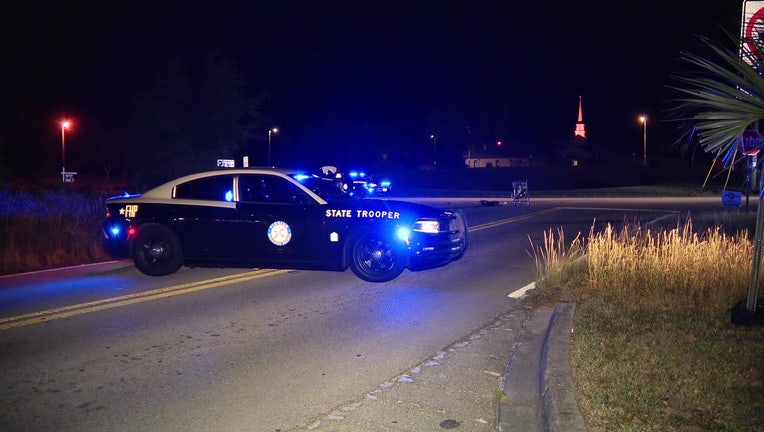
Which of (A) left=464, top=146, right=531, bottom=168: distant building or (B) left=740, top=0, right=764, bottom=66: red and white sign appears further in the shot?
(A) left=464, top=146, right=531, bottom=168: distant building

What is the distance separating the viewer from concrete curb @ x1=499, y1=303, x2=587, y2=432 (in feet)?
14.6

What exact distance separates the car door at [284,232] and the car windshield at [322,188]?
0.20 meters

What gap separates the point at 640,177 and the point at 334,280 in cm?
6553

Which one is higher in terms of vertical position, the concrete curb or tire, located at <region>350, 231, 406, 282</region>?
tire, located at <region>350, 231, 406, 282</region>

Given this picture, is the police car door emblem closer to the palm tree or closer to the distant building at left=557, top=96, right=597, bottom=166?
the palm tree

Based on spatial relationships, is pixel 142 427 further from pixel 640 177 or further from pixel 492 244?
pixel 640 177

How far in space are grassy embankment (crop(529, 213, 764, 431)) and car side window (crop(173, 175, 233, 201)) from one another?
507 centimetres

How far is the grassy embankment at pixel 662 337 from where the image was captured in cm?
438

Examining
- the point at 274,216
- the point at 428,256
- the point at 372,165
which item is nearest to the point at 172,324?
the point at 274,216

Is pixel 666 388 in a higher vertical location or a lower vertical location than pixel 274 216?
lower

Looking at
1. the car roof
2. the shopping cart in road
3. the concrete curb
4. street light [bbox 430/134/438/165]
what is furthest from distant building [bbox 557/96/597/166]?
the concrete curb

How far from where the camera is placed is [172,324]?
7.32 metres

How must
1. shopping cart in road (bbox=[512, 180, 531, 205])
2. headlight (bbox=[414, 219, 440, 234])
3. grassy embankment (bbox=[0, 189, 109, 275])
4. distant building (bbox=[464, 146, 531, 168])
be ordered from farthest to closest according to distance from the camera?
1. distant building (bbox=[464, 146, 531, 168])
2. shopping cart in road (bbox=[512, 180, 531, 205])
3. grassy embankment (bbox=[0, 189, 109, 275])
4. headlight (bbox=[414, 219, 440, 234])

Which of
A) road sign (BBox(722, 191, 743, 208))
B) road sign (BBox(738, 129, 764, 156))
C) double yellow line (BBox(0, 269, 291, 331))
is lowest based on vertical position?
double yellow line (BBox(0, 269, 291, 331))
